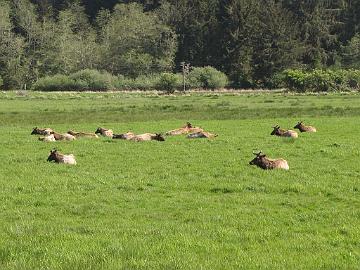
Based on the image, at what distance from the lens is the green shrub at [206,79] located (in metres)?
113

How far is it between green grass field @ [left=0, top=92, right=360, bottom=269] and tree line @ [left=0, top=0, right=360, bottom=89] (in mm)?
98764

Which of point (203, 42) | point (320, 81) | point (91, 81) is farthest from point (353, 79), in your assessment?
point (91, 81)

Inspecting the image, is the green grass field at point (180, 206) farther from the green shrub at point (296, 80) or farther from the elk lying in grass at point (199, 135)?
the green shrub at point (296, 80)

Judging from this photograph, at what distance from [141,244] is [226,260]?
71.0 inches

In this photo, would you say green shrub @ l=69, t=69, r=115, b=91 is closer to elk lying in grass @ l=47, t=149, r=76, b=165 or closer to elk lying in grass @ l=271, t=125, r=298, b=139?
elk lying in grass @ l=271, t=125, r=298, b=139

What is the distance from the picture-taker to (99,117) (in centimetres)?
4709

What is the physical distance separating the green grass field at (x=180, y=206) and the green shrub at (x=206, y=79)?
284ft

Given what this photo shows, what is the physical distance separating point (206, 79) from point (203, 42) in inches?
1009

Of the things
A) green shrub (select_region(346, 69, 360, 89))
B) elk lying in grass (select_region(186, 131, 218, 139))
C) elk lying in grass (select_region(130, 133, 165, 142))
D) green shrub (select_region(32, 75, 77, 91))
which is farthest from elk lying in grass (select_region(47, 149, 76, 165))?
green shrub (select_region(32, 75, 77, 91))

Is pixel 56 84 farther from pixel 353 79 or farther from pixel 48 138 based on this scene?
pixel 48 138

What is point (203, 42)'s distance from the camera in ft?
449

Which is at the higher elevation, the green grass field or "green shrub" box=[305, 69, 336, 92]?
the green grass field

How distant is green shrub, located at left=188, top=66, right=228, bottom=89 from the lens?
113 m

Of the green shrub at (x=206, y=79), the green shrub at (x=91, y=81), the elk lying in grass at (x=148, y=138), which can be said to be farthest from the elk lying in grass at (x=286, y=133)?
the green shrub at (x=91, y=81)
